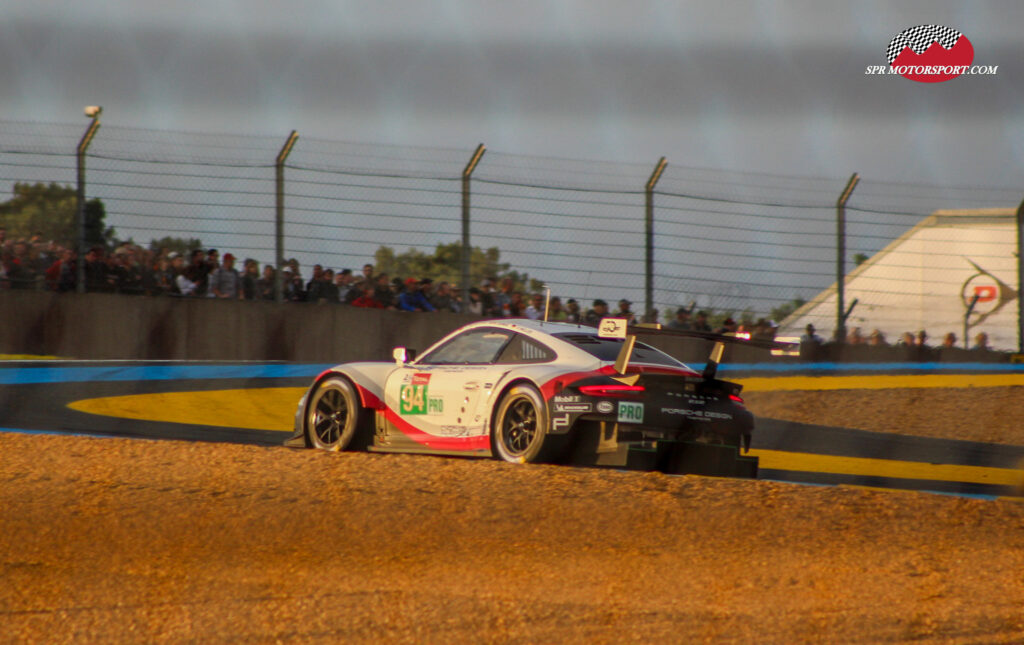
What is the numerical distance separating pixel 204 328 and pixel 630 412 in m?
6.78

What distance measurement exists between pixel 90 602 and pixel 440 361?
11.4 ft

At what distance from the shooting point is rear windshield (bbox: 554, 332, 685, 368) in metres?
6.65

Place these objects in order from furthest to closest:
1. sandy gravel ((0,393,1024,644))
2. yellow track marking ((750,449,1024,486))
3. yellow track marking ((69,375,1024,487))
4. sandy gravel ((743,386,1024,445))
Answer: sandy gravel ((743,386,1024,445)), yellow track marking ((69,375,1024,487)), yellow track marking ((750,449,1024,486)), sandy gravel ((0,393,1024,644))

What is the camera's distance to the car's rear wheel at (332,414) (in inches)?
282

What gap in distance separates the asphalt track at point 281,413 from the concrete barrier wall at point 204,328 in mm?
187

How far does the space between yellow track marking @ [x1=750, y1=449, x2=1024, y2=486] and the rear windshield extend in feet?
4.15

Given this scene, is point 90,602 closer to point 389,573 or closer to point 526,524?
point 389,573

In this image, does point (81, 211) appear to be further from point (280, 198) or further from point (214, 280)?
point (280, 198)

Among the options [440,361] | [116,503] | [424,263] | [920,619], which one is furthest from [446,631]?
[424,263]

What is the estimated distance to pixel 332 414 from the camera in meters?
7.27

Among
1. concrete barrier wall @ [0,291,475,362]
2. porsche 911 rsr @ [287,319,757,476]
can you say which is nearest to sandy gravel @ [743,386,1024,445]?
concrete barrier wall @ [0,291,475,362]

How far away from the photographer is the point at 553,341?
6.75m

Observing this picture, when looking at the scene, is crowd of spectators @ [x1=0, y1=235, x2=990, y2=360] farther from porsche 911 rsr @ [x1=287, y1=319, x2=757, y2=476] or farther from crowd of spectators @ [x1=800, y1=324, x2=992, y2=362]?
porsche 911 rsr @ [x1=287, y1=319, x2=757, y2=476]

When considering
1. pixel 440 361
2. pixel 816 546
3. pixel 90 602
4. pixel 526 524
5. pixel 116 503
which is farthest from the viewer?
pixel 440 361
